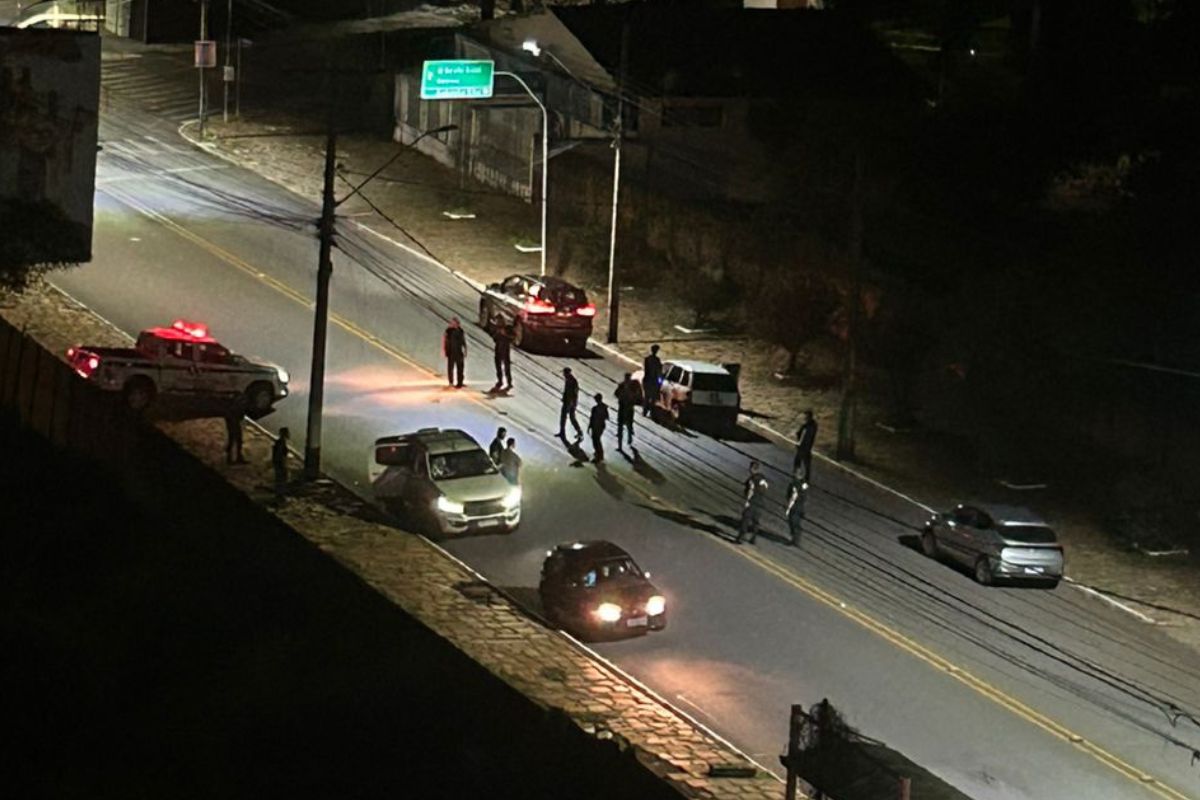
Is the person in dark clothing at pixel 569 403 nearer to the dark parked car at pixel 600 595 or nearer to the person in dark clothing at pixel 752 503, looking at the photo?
the person in dark clothing at pixel 752 503

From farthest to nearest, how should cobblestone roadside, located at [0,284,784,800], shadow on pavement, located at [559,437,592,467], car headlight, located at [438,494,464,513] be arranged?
shadow on pavement, located at [559,437,592,467] → car headlight, located at [438,494,464,513] → cobblestone roadside, located at [0,284,784,800]

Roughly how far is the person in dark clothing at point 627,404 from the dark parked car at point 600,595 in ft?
27.7

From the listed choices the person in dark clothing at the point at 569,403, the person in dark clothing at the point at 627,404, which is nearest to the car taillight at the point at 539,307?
the person in dark clothing at the point at 627,404

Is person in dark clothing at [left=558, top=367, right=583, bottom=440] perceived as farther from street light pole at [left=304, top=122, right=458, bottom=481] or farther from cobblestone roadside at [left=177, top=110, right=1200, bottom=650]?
cobblestone roadside at [left=177, top=110, right=1200, bottom=650]

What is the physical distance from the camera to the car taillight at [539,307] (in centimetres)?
4450

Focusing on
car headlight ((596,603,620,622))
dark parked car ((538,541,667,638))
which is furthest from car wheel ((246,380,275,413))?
car headlight ((596,603,620,622))

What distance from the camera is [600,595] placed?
95.8 ft

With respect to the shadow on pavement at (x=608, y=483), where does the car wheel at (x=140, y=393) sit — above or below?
above

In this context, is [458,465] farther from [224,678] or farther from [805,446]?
[224,678]

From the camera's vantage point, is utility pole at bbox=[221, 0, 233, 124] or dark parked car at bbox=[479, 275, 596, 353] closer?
dark parked car at bbox=[479, 275, 596, 353]

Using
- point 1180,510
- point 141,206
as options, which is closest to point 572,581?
point 1180,510

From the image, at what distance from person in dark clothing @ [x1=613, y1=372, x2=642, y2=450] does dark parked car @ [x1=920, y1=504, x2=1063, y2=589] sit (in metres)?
6.46

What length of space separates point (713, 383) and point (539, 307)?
5.40 metres

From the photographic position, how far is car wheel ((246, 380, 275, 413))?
128 feet
